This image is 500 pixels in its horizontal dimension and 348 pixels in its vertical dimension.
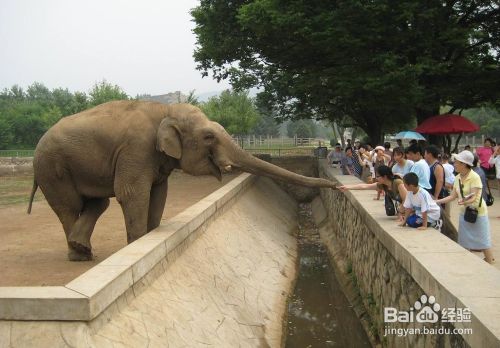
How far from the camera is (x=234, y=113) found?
47.0m

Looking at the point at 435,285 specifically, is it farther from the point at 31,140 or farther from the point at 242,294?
the point at 31,140

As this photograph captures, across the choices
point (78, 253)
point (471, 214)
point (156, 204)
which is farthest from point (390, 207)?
point (78, 253)

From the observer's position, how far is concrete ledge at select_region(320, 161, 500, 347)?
3158mm

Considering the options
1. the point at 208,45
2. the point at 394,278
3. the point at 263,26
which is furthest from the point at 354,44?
the point at 394,278

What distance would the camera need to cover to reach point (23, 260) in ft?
26.5

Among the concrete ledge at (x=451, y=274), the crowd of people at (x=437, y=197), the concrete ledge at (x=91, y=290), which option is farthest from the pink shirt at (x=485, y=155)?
the concrete ledge at (x=91, y=290)

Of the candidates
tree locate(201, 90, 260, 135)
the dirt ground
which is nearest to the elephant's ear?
the dirt ground

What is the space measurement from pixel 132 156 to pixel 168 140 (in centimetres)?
57

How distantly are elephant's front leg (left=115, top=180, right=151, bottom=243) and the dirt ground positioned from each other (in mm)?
1094

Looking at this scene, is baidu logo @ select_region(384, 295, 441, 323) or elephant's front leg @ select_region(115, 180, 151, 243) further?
elephant's front leg @ select_region(115, 180, 151, 243)

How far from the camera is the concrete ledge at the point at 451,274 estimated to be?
316 cm

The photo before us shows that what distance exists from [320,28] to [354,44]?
1.25 m

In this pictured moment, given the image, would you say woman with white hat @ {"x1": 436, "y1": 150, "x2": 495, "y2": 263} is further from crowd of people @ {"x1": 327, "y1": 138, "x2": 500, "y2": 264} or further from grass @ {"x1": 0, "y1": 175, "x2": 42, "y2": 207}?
grass @ {"x1": 0, "y1": 175, "x2": 42, "y2": 207}

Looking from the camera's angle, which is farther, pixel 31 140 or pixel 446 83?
pixel 31 140
